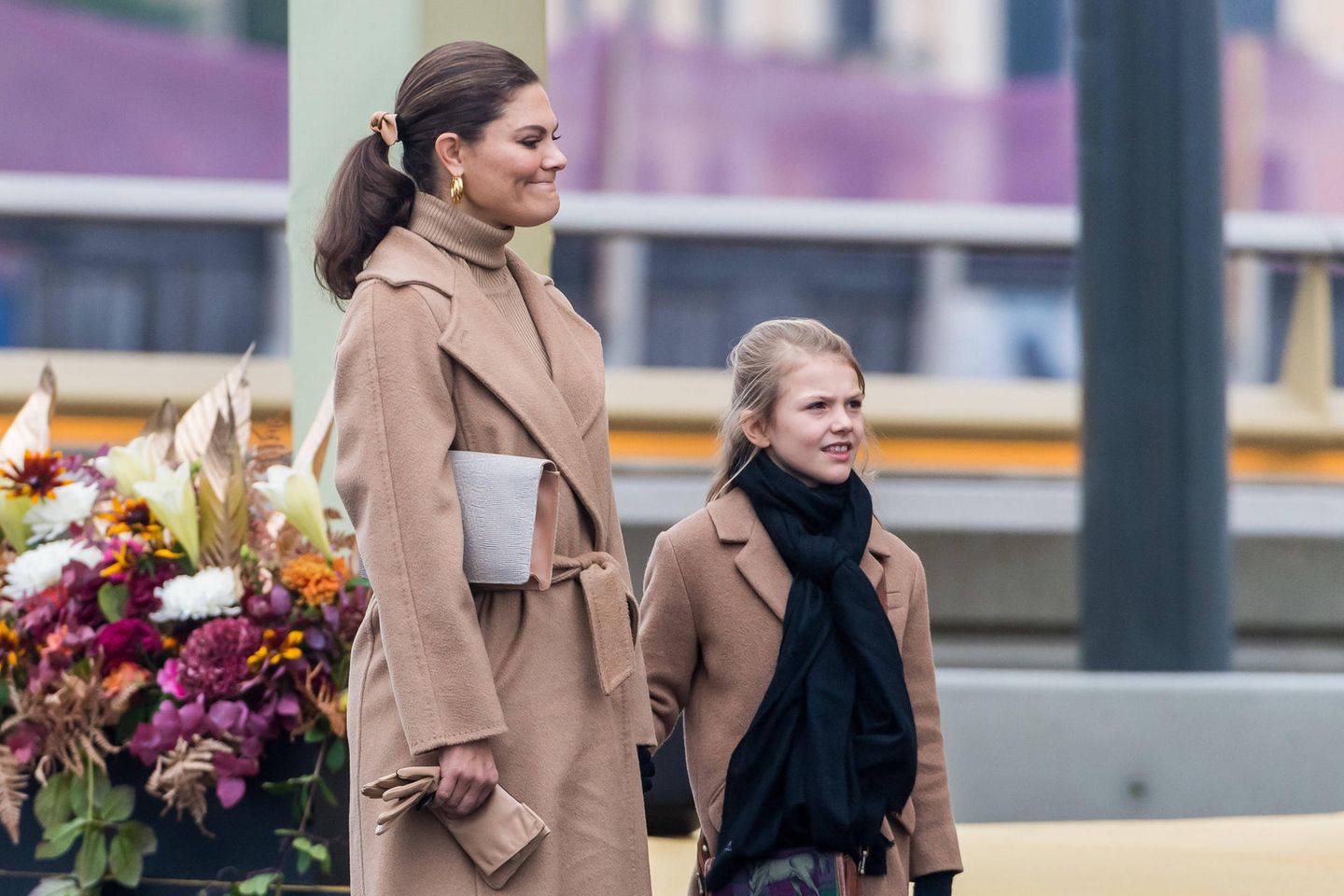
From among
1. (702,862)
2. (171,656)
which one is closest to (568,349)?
(702,862)

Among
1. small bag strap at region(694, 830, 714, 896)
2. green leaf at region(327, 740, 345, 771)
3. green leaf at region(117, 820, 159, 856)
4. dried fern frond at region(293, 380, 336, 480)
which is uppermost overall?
dried fern frond at region(293, 380, 336, 480)


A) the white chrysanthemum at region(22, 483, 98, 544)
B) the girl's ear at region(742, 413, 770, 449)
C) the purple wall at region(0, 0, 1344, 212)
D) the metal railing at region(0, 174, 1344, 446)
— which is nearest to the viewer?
the girl's ear at region(742, 413, 770, 449)

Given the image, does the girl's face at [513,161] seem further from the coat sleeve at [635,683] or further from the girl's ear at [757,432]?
the girl's ear at [757,432]

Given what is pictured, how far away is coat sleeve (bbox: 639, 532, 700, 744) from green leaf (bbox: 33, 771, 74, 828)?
109cm

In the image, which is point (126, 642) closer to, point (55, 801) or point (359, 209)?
point (55, 801)

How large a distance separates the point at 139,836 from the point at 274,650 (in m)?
0.38

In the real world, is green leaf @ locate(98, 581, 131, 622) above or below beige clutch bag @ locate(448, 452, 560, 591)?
below

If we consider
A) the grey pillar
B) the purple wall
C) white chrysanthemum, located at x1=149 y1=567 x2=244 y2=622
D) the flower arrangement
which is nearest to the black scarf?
the flower arrangement

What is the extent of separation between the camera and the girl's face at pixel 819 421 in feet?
7.20

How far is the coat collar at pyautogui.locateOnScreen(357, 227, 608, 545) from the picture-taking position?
1.83 metres

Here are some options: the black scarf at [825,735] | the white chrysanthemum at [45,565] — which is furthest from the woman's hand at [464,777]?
the white chrysanthemum at [45,565]

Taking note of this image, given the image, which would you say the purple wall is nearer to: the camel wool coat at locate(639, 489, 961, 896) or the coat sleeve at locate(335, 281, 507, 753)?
the camel wool coat at locate(639, 489, 961, 896)

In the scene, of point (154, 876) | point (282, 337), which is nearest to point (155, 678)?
point (154, 876)

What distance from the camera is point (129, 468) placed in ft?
9.64
